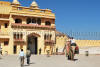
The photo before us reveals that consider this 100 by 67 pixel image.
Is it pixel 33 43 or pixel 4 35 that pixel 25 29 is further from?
pixel 4 35

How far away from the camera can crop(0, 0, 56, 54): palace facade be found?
46428mm

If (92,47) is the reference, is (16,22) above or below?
above

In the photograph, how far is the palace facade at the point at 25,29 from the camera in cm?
4643

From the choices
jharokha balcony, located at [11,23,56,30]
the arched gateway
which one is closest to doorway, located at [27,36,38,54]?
the arched gateway

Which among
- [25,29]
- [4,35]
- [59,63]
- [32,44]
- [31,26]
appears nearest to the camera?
[59,63]

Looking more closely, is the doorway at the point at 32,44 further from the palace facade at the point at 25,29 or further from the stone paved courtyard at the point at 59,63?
the stone paved courtyard at the point at 59,63

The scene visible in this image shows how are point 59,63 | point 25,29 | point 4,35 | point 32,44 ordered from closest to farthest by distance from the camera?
point 59,63, point 4,35, point 25,29, point 32,44

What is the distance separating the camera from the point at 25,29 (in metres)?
47.9

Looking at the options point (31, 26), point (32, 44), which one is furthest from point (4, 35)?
point (32, 44)

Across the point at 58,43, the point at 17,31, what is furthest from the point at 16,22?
the point at 58,43

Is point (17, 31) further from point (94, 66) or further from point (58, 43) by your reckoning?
point (94, 66)

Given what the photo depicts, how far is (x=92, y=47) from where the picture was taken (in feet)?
194

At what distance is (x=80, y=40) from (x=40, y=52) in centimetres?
1533

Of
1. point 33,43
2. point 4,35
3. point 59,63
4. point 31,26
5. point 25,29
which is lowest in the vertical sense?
point 59,63
